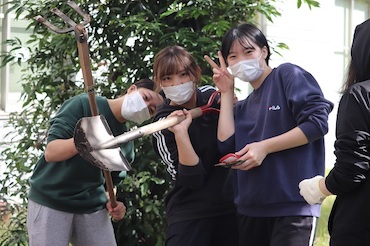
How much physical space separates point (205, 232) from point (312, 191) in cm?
82

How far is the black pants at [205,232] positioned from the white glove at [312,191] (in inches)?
28.7

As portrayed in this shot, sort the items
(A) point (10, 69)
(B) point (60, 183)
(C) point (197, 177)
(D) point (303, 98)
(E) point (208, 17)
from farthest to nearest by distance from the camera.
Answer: (A) point (10, 69), (E) point (208, 17), (B) point (60, 183), (C) point (197, 177), (D) point (303, 98)

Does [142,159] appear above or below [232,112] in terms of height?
below

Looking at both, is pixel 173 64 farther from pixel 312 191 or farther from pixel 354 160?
pixel 354 160

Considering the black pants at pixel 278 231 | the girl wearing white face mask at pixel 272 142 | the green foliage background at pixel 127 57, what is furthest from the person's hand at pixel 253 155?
the green foliage background at pixel 127 57

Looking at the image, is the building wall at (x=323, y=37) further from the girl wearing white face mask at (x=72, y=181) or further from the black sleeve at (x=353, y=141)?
the black sleeve at (x=353, y=141)

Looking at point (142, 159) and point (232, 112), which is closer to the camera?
point (232, 112)

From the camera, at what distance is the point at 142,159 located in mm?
4727

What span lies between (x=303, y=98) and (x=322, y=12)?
9.03 m

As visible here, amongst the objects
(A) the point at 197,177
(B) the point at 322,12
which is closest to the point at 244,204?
(A) the point at 197,177

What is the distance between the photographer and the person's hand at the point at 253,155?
3.02 metres

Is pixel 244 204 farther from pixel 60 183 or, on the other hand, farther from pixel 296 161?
pixel 60 183

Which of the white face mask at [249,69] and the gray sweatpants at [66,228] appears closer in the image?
the white face mask at [249,69]

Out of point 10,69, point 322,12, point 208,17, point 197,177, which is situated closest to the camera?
point 197,177
